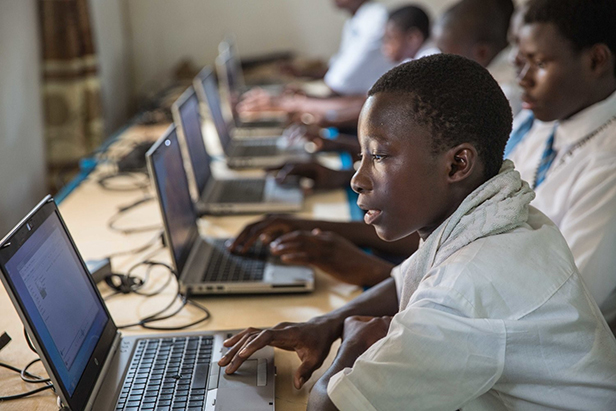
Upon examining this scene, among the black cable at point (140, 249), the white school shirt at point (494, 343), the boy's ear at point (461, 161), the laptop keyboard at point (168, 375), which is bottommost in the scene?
the black cable at point (140, 249)

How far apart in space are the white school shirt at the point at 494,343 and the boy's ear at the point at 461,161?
0.31 ft

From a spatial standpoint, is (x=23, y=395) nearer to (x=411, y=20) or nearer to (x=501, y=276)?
(x=501, y=276)

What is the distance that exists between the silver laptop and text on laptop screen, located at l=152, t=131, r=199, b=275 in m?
0.27

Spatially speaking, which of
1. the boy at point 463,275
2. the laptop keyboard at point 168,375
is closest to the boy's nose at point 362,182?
the boy at point 463,275

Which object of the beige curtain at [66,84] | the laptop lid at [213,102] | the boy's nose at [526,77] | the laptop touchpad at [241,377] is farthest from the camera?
the beige curtain at [66,84]

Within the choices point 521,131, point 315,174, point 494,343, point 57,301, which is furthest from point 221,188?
point 494,343

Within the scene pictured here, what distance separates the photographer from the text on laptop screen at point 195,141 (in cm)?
Answer: 184

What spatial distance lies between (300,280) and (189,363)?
37 centimetres

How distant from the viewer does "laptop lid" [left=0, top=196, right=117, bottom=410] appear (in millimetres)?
827

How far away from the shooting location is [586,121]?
1418 mm

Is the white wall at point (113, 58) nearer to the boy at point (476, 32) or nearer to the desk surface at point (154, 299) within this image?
the desk surface at point (154, 299)

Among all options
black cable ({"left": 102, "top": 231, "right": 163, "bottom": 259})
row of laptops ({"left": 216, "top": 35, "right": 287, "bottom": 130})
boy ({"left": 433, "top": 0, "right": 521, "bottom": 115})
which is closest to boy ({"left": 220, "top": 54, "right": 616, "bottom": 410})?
black cable ({"left": 102, "top": 231, "right": 163, "bottom": 259})

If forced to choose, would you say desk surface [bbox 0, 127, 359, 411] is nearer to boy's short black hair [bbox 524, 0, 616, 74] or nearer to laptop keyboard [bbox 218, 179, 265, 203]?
laptop keyboard [bbox 218, 179, 265, 203]

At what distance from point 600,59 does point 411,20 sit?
1735 millimetres
